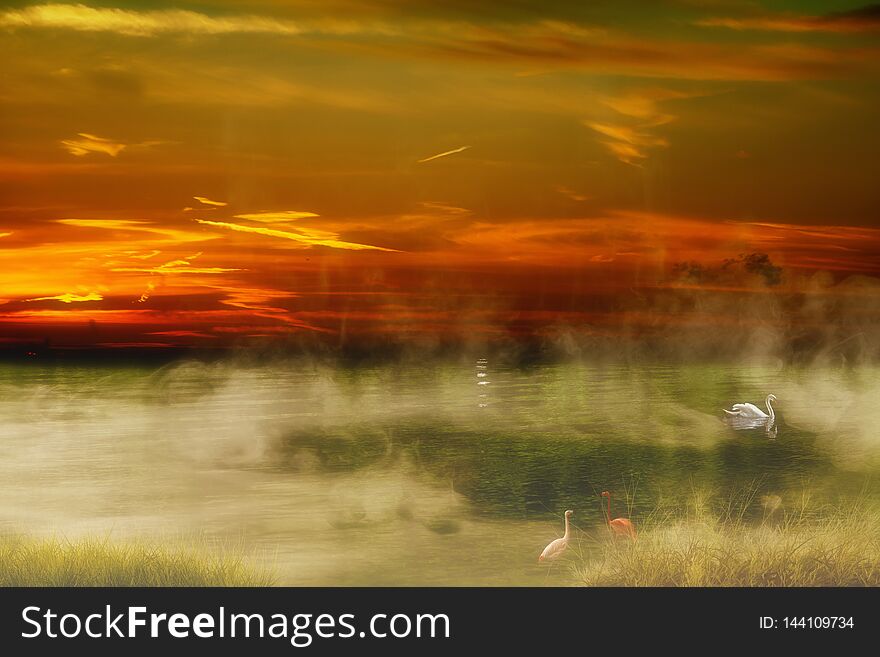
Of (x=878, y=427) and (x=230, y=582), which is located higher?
(x=878, y=427)

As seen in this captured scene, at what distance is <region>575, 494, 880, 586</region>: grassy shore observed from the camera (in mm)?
6344

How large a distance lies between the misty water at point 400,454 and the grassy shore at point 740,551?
0.29 metres

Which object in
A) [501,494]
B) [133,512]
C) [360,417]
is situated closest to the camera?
[133,512]

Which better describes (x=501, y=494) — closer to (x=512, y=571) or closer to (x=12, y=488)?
(x=512, y=571)

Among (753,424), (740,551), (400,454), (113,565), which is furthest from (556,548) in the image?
(113,565)

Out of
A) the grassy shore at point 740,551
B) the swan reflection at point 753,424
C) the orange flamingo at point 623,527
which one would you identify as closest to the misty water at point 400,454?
the swan reflection at point 753,424

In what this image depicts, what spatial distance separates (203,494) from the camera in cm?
718

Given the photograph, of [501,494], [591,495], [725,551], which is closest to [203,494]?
[501,494]

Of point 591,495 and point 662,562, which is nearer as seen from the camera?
point 662,562

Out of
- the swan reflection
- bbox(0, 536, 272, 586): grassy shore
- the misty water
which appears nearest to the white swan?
the swan reflection

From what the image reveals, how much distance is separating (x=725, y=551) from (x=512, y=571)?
1.32 meters

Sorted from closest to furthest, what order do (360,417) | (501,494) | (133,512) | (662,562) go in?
(662,562), (133,512), (501,494), (360,417)

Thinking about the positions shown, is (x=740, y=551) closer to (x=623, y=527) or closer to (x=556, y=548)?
(x=623, y=527)

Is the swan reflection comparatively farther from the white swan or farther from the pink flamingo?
the pink flamingo
